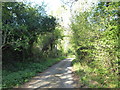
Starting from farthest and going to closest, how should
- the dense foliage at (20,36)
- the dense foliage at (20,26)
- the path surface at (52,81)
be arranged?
the dense foliage at (20,26) → the dense foliage at (20,36) → the path surface at (52,81)

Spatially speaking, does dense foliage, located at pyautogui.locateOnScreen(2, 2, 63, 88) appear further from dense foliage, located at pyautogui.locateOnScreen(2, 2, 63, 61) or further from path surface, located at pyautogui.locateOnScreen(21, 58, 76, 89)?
path surface, located at pyautogui.locateOnScreen(21, 58, 76, 89)

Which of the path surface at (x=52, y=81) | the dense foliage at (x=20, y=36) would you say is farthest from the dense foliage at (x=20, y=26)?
the path surface at (x=52, y=81)

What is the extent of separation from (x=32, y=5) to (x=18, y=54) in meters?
5.63

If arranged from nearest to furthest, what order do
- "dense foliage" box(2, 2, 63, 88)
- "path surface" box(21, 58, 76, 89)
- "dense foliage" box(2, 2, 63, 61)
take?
1. "path surface" box(21, 58, 76, 89)
2. "dense foliage" box(2, 2, 63, 88)
3. "dense foliage" box(2, 2, 63, 61)

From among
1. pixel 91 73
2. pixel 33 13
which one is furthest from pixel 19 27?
pixel 91 73

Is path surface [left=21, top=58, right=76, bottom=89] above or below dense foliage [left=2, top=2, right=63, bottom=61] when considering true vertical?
below

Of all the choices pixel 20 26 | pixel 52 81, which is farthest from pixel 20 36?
pixel 52 81

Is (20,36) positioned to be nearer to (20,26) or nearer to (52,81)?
(20,26)

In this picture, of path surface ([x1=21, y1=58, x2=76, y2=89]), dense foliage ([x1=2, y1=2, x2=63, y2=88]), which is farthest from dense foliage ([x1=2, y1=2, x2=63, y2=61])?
path surface ([x1=21, y1=58, x2=76, y2=89])

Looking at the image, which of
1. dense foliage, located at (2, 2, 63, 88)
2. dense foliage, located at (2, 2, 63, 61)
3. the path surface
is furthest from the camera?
dense foliage, located at (2, 2, 63, 61)

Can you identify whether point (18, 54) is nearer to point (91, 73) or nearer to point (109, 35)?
point (91, 73)

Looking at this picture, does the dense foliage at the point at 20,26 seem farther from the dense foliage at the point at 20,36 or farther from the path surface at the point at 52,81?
the path surface at the point at 52,81

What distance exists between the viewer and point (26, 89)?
4.14 meters

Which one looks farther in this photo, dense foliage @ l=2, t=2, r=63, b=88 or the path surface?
dense foliage @ l=2, t=2, r=63, b=88
